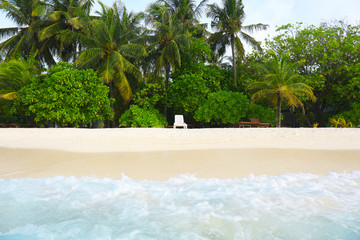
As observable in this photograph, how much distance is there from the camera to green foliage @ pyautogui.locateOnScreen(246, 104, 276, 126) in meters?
16.7

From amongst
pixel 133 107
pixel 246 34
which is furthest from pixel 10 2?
pixel 246 34

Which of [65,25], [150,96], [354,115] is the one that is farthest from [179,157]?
[65,25]

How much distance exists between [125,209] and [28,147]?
4842mm

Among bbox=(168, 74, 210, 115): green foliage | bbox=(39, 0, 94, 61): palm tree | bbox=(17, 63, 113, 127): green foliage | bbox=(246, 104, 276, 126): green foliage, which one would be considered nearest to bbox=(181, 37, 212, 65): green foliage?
bbox=(168, 74, 210, 115): green foliage

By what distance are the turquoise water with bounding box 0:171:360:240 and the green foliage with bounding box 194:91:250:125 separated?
11559 millimetres

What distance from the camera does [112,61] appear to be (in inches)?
618

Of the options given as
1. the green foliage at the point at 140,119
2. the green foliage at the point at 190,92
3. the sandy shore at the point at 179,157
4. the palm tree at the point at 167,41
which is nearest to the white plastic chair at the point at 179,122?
the green foliage at the point at 140,119

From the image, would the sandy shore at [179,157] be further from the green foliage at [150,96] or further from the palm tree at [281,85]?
the green foliage at [150,96]

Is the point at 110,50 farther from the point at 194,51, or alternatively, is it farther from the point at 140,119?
the point at 194,51

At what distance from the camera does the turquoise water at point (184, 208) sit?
9.17ft

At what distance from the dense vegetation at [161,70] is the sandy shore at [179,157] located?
6.91 m

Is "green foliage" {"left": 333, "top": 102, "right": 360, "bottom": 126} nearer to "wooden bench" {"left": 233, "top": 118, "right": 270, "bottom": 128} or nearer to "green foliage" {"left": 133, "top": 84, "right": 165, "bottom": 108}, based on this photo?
"wooden bench" {"left": 233, "top": 118, "right": 270, "bottom": 128}

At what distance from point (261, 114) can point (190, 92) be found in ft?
14.7

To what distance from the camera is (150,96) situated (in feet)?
58.8
